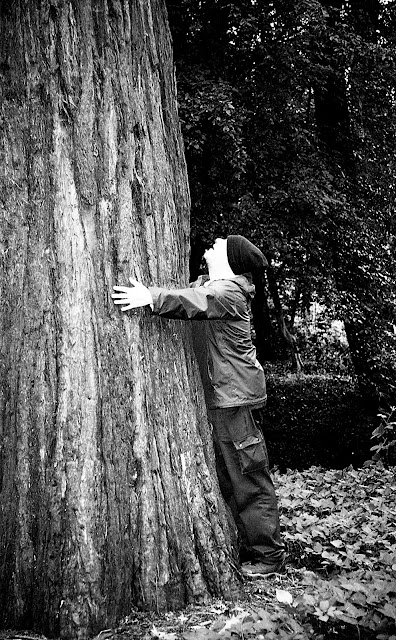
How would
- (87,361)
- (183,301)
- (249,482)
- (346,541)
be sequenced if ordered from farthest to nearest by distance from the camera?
(346,541) → (249,482) → (183,301) → (87,361)

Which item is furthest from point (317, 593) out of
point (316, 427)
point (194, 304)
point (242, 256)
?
point (316, 427)

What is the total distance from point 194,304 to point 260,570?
1.59m

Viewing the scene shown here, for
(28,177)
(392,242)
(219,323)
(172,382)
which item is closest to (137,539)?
(172,382)

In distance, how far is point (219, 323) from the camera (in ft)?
13.9

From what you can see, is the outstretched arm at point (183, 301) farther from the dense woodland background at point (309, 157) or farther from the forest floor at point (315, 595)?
the dense woodland background at point (309, 157)

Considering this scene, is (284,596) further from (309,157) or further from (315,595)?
(309,157)

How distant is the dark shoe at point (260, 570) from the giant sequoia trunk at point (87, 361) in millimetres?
325

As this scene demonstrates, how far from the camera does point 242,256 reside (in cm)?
438

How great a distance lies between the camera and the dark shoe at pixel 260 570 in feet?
13.0

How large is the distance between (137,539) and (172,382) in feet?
2.66

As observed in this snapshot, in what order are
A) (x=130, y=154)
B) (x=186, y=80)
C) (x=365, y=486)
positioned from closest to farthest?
(x=130, y=154), (x=365, y=486), (x=186, y=80)

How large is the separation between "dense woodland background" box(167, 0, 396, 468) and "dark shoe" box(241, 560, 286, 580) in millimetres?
4873

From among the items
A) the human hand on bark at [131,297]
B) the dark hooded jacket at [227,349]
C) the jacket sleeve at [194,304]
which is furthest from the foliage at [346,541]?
the human hand on bark at [131,297]

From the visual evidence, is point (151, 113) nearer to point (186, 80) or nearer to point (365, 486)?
point (365, 486)
